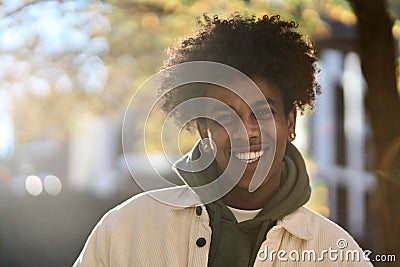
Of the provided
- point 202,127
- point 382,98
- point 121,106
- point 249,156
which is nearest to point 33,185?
point 121,106

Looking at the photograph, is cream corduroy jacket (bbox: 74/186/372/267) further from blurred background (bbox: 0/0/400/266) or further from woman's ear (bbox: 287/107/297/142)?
blurred background (bbox: 0/0/400/266)

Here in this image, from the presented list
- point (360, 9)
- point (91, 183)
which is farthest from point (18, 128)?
point (360, 9)

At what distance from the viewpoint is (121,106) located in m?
6.00

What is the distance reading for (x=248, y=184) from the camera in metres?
2.14

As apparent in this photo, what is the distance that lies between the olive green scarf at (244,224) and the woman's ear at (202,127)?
66 millimetres

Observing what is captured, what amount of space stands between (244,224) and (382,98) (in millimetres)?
937

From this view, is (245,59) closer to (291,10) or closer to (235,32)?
(235,32)

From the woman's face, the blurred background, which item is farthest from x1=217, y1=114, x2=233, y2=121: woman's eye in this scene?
the blurred background

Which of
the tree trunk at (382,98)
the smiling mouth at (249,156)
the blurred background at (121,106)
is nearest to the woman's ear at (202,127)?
the smiling mouth at (249,156)

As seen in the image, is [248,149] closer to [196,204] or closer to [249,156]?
[249,156]

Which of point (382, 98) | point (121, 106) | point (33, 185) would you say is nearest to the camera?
point (382, 98)

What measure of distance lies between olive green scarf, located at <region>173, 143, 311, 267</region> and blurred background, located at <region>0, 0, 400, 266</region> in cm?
47

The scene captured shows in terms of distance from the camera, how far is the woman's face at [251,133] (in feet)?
7.02

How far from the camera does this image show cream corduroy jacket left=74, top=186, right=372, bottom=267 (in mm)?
2078
